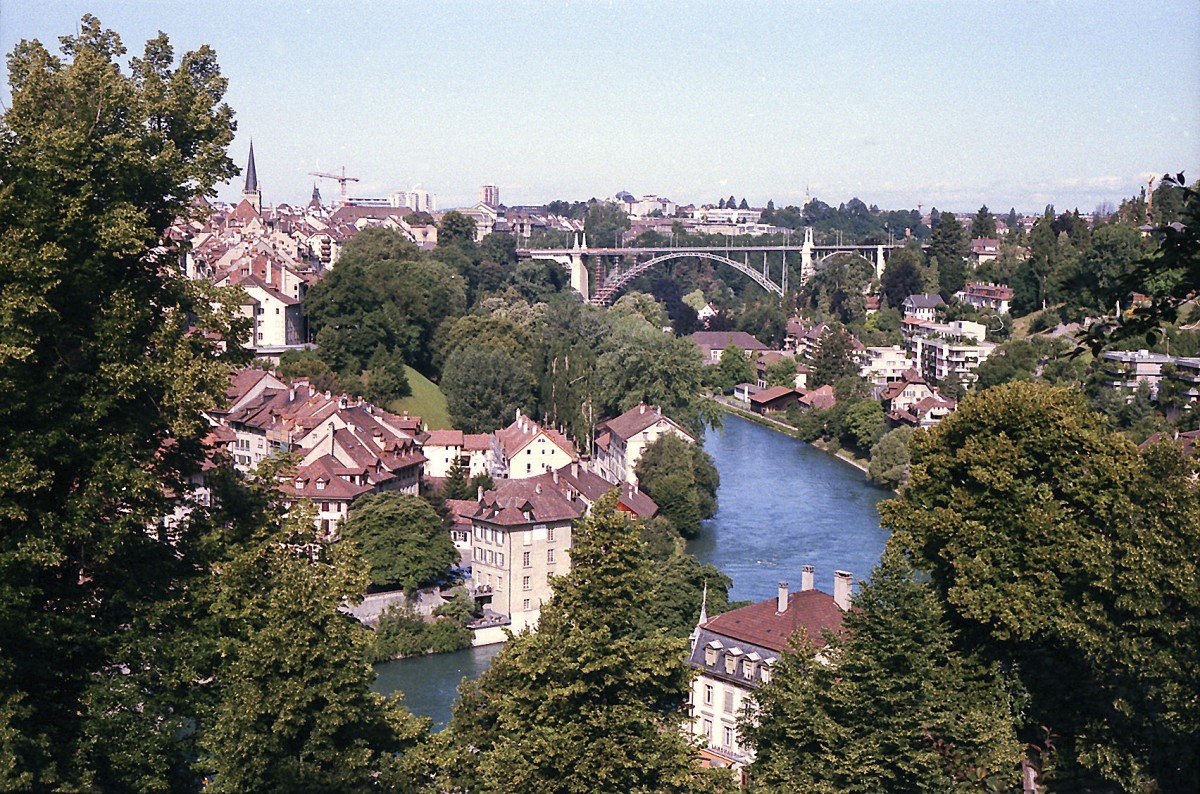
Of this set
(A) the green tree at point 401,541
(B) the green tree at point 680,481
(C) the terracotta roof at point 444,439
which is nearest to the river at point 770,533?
(B) the green tree at point 680,481

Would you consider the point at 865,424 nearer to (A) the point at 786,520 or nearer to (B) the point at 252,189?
(A) the point at 786,520

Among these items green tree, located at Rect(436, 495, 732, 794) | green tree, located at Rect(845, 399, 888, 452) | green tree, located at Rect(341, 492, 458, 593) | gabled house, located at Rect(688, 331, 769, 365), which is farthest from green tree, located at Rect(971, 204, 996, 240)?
green tree, located at Rect(436, 495, 732, 794)

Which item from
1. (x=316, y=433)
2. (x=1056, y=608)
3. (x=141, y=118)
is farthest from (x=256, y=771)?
(x=316, y=433)

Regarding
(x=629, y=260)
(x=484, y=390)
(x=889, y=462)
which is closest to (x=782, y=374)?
(x=889, y=462)

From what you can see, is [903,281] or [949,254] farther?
[949,254]

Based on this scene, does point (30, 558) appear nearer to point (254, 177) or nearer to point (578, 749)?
point (578, 749)

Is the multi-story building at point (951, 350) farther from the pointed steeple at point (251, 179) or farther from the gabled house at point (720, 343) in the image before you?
the pointed steeple at point (251, 179)
